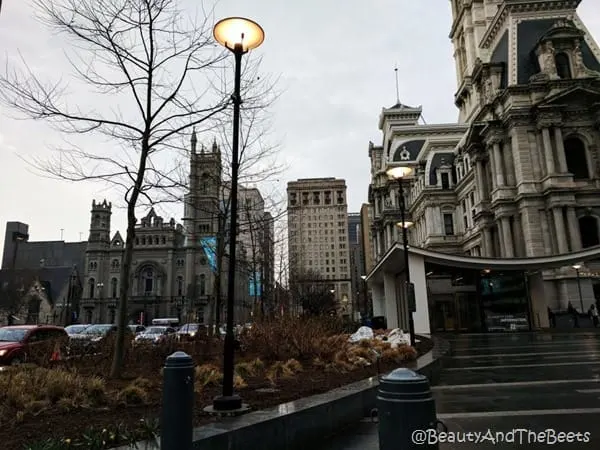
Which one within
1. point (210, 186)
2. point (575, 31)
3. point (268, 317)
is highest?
point (575, 31)

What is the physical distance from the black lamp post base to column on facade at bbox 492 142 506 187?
131 ft

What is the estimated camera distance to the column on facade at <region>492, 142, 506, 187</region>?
1612 inches

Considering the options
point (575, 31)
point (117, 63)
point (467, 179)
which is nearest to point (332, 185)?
point (467, 179)

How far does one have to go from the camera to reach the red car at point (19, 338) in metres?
16.4

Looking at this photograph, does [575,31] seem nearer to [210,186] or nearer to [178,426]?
[210,186]

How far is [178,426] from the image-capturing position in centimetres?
446

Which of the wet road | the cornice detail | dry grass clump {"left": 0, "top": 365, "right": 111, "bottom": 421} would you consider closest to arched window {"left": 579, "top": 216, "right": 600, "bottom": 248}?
the cornice detail

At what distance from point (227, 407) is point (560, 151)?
4083 centimetres

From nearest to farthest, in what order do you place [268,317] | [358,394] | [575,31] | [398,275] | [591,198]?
1. [358,394]
2. [268,317]
3. [398,275]
4. [591,198]
5. [575,31]

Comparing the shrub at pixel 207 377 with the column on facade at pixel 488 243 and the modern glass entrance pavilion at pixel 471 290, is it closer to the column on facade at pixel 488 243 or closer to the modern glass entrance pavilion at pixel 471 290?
the modern glass entrance pavilion at pixel 471 290

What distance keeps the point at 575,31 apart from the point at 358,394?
152 feet

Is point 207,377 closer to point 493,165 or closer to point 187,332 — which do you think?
point 187,332

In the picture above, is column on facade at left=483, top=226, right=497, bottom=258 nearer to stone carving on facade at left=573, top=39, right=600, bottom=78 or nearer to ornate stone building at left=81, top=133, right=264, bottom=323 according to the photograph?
stone carving on facade at left=573, top=39, right=600, bottom=78
